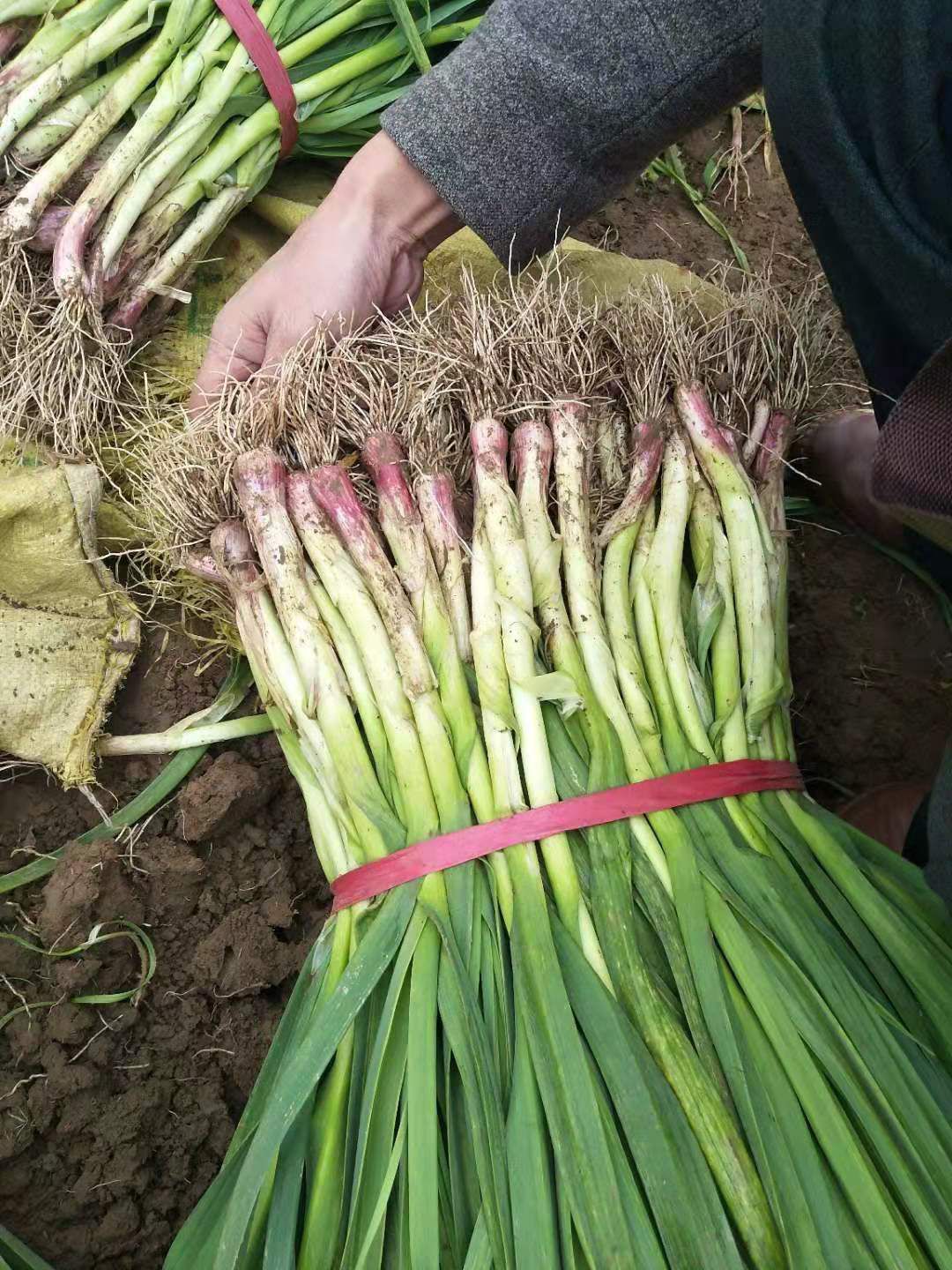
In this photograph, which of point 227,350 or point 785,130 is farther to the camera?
point 227,350

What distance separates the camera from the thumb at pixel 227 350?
4.60 ft

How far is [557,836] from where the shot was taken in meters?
1.02

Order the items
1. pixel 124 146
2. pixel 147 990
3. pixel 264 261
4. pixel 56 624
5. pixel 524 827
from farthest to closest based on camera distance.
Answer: pixel 264 261
pixel 124 146
pixel 56 624
pixel 147 990
pixel 524 827

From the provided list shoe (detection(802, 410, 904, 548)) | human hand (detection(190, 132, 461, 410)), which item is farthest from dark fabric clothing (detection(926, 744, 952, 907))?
human hand (detection(190, 132, 461, 410))

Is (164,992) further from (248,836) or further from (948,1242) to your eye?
(948,1242)

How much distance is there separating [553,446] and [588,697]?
0.35 meters

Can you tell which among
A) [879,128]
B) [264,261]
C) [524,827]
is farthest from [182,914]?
[879,128]

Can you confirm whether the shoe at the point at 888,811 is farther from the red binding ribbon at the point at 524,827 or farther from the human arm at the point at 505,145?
the human arm at the point at 505,145

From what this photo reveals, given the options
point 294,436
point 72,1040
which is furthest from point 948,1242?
point 294,436

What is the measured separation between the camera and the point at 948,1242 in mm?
784

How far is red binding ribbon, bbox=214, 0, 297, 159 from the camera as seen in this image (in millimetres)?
1511

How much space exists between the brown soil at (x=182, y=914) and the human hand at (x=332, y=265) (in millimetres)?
444

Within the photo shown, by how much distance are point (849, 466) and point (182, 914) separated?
1.18 m

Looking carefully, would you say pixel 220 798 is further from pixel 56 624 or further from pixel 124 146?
pixel 124 146
